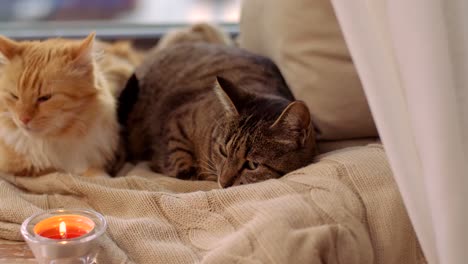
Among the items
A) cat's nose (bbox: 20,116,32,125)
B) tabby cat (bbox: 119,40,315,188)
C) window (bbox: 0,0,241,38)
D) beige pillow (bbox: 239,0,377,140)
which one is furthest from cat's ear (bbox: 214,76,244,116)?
window (bbox: 0,0,241,38)

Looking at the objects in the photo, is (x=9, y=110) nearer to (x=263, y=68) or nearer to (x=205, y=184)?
(x=205, y=184)

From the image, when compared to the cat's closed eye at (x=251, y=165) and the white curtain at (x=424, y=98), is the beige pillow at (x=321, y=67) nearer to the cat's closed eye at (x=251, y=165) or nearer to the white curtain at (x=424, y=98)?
the cat's closed eye at (x=251, y=165)

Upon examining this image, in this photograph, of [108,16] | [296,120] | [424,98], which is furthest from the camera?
[108,16]

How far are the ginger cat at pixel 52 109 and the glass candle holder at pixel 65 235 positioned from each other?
35 centimetres

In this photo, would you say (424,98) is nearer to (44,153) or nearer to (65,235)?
(65,235)

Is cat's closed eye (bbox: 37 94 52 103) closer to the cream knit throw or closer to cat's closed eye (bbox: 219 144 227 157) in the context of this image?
the cream knit throw

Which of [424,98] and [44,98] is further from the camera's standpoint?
[44,98]

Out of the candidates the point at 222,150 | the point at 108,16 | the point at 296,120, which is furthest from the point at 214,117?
the point at 108,16

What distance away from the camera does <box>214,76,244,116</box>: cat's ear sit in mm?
1363

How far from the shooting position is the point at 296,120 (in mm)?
1293

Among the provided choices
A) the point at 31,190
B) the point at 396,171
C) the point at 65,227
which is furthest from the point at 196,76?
the point at 396,171

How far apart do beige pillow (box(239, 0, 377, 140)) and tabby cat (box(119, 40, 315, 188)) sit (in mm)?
87

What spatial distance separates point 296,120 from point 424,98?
0.38 meters

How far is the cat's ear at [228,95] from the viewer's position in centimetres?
136
